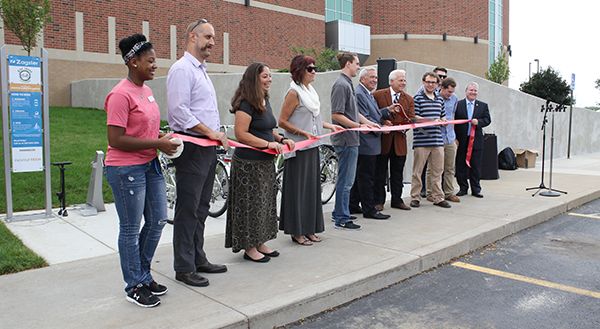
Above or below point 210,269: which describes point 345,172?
above

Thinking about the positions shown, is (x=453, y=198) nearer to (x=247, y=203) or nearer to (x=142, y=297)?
(x=247, y=203)

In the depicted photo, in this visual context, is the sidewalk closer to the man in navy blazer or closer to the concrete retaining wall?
the man in navy blazer

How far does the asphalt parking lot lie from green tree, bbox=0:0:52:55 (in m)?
19.5

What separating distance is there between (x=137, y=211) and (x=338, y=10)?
46.0 metres

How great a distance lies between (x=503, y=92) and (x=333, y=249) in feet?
34.3

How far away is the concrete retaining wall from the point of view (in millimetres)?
11719

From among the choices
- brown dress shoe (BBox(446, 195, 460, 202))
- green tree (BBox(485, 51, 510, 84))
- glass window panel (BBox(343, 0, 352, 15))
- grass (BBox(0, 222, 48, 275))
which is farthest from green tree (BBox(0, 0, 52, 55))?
green tree (BBox(485, 51, 510, 84))

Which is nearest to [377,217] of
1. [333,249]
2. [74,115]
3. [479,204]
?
[333,249]

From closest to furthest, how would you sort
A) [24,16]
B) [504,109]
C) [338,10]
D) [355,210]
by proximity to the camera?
[355,210] → [504,109] → [24,16] → [338,10]

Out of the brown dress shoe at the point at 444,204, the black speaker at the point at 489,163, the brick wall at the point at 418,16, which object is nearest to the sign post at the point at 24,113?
the brown dress shoe at the point at 444,204

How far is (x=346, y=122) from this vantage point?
6.48 meters

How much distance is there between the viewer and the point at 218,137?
438 centimetres

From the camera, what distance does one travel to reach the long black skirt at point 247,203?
5133mm

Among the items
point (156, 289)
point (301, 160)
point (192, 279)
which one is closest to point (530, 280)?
point (301, 160)
